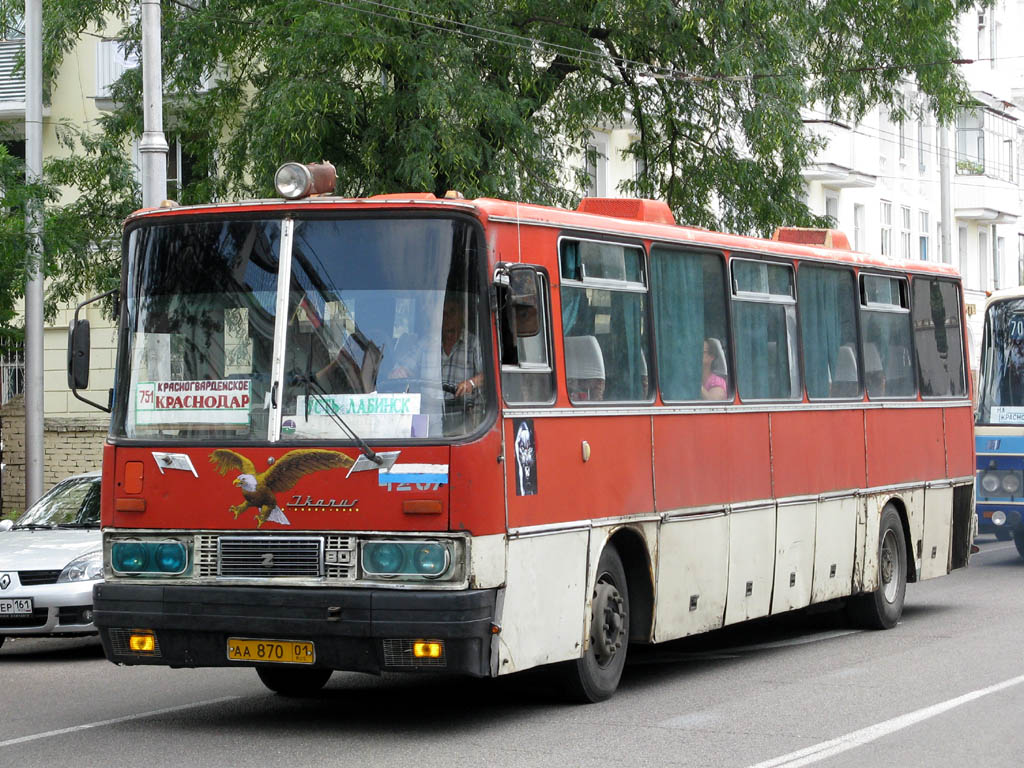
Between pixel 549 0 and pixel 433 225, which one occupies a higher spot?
pixel 549 0

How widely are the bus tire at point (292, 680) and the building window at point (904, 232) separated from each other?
4038 cm

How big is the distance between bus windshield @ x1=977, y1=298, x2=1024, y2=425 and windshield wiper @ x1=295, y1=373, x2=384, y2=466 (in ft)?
44.7

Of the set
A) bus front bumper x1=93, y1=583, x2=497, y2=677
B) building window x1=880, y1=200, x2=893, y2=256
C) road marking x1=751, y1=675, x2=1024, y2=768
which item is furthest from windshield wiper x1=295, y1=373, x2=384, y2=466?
building window x1=880, y1=200, x2=893, y2=256

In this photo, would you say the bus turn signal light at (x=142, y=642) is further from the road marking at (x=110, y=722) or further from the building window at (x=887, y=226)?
the building window at (x=887, y=226)

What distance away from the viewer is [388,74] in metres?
20.4

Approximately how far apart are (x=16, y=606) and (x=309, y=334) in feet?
17.1

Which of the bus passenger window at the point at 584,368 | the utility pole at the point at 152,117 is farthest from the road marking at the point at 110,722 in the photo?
the utility pole at the point at 152,117

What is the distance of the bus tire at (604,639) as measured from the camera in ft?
34.2

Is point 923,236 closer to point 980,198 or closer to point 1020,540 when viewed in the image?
point 980,198

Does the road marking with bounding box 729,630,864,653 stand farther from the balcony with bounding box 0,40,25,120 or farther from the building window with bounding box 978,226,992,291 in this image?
the building window with bounding box 978,226,992,291

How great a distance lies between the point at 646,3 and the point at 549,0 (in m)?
1.24

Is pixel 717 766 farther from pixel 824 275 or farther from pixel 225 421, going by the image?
pixel 824 275

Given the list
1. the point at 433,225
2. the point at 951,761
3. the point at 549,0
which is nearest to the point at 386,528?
the point at 433,225

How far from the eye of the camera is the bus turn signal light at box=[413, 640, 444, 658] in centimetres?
920
